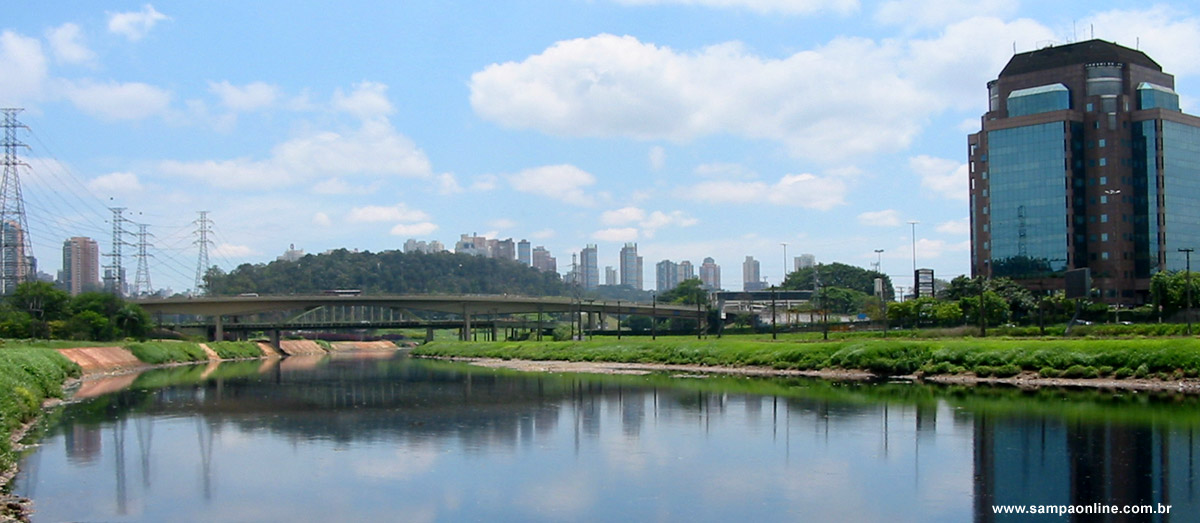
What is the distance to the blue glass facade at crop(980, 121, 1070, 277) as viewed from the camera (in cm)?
11831

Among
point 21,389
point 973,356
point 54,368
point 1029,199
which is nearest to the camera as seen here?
point 21,389

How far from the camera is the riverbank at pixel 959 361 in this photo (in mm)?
46781

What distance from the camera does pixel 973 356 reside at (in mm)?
55469

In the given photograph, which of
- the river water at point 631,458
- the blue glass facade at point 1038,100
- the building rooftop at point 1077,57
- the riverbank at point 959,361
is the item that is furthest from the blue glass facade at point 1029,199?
the river water at point 631,458

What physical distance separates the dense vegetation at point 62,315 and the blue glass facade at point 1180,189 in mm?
114524

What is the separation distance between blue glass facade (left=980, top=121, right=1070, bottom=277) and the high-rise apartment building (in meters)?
0.12

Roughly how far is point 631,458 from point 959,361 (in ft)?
106

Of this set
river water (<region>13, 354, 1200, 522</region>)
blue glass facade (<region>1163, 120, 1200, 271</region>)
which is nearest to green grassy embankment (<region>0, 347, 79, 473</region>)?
river water (<region>13, 354, 1200, 522</region>)

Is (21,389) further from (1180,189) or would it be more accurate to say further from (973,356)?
(1180,189)

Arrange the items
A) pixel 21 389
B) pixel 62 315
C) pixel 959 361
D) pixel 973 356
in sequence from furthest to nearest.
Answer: pixel 62 315 → pixel 959 361 → pixel 973 356 → pixel 21 389

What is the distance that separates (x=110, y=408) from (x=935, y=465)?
3715cm

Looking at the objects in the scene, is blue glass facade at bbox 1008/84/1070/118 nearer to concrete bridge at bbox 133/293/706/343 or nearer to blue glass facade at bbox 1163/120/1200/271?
blue glass facade at bbox 1163/120/1200/271

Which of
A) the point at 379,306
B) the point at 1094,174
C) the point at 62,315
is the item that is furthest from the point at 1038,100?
the point at 62,315

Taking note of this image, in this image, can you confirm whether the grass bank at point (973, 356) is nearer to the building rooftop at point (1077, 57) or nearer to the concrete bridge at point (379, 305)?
the concrete bridge at point (379, 305)
